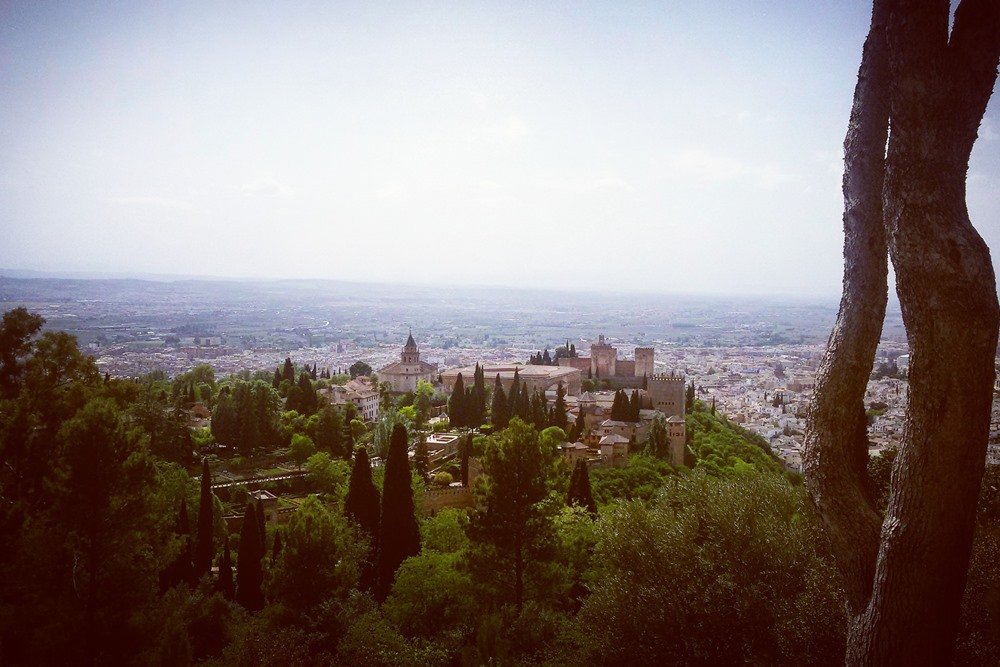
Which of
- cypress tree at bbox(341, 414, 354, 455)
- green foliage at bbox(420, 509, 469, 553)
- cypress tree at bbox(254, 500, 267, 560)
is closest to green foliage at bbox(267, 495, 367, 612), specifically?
green foliage at bbox(420, 509, 469, 553)

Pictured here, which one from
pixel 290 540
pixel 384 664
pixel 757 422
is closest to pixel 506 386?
pixel 757 422

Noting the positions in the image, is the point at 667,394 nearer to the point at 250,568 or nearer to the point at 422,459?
the point at 422,459

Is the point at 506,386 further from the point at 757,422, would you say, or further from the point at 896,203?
the point at 896,203

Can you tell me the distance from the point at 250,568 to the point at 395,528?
4.44 metres

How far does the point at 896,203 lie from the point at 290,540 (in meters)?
10.5

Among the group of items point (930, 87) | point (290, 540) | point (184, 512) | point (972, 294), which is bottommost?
point (184, 512)

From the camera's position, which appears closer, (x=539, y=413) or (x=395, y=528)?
(x=395, y=528)

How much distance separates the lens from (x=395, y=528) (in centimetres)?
1278

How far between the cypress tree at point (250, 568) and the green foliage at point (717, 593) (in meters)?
9.44

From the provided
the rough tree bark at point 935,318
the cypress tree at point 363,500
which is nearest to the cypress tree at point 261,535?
the cypress tree at point 363,500

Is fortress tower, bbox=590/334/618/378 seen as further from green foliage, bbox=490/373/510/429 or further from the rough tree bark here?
the rough tree bark

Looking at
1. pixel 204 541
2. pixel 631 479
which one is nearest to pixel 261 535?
pixel 204 541

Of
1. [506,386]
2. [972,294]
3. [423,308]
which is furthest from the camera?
[423,308]

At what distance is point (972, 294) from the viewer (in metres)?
2.52
